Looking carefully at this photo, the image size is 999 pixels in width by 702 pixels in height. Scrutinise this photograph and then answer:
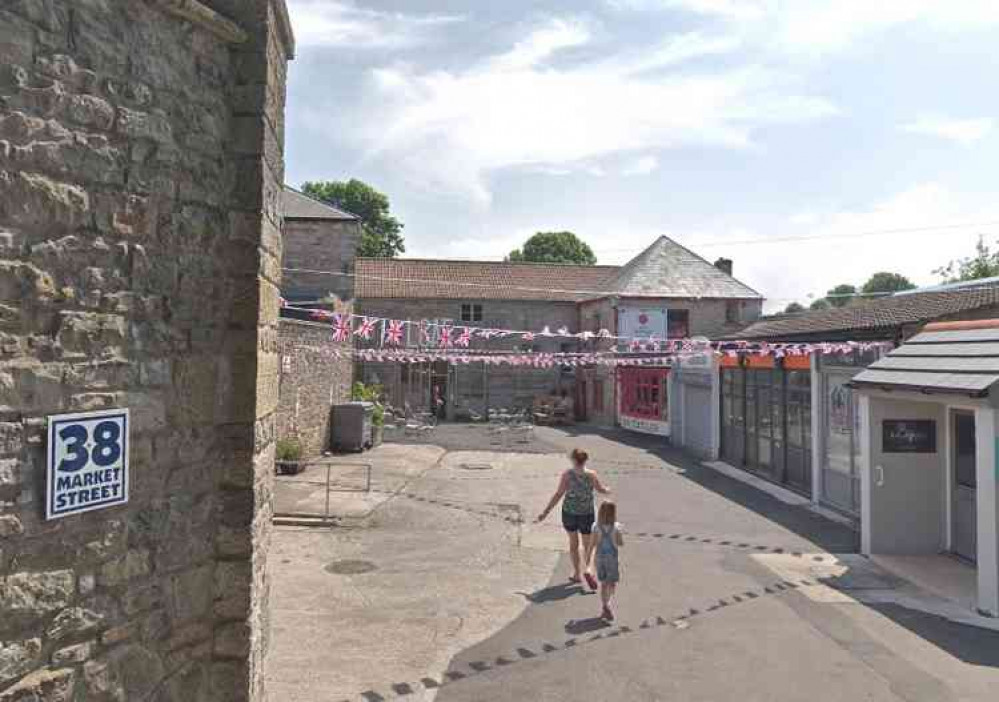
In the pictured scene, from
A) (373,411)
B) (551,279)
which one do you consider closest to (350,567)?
(373,411)

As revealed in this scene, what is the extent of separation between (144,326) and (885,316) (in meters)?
13.0

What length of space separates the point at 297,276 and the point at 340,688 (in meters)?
22.3

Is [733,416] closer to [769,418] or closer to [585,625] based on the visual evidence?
[769,418]

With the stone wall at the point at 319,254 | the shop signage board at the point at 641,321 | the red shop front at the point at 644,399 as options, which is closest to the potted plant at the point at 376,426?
the stone wall at the point at 319,254

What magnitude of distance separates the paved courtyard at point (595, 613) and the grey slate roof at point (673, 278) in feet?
61.0

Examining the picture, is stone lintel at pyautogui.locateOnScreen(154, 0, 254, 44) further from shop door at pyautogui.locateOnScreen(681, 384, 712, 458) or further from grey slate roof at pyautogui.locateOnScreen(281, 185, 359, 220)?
grey slate roof at pyautogui.locateOnScreen(281, 185, 359, 220)

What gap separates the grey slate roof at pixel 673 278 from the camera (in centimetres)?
3102

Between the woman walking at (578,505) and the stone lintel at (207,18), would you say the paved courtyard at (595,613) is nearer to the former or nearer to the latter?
the woman walking at (578,505)

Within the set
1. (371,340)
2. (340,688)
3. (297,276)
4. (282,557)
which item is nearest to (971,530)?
(340,688)

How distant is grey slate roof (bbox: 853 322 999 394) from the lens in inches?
327

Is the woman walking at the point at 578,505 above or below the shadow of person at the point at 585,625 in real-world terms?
above

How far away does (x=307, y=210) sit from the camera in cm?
2653

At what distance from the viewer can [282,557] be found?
9.48 m

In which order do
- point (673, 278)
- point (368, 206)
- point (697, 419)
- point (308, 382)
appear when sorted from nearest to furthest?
point (308, 382) → point (697, 419) → point (673, 278) → point (368, 206)
